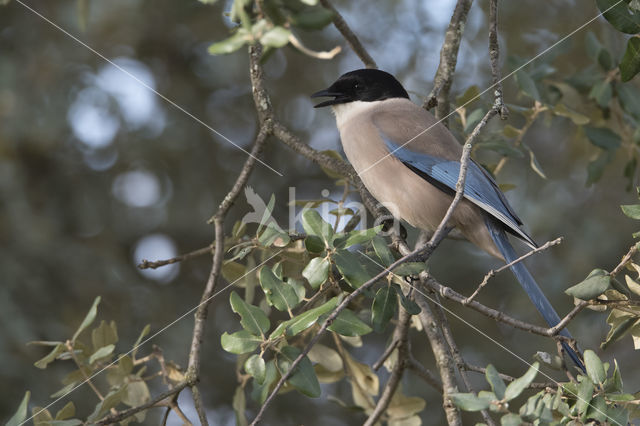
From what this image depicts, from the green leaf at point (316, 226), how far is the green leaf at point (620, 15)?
1.04 metres

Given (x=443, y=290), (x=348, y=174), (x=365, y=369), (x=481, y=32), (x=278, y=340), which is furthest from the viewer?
(x=481, y=32)

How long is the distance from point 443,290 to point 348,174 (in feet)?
3.66

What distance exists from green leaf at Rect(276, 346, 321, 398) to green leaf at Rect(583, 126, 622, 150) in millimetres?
1911

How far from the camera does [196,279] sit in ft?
16.4

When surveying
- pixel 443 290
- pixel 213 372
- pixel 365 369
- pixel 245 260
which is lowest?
pixel 213 372

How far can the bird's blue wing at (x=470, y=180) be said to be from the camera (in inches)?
119

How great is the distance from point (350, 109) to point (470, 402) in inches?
90.7

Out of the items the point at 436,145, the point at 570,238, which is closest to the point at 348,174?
the point at 436,145

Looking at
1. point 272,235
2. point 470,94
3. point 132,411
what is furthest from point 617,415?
point 470,94

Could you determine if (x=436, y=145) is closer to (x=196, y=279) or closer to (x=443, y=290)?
(x=443, y=290)

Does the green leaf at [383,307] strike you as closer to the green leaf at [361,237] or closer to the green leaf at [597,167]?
the green leaf at [361,237]

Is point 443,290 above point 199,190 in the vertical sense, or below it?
above

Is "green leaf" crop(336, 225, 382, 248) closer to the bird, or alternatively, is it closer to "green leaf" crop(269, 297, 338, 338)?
"green leaf" crop(269, 297, 338, 338)

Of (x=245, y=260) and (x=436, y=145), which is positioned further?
(x=436, y=145)
